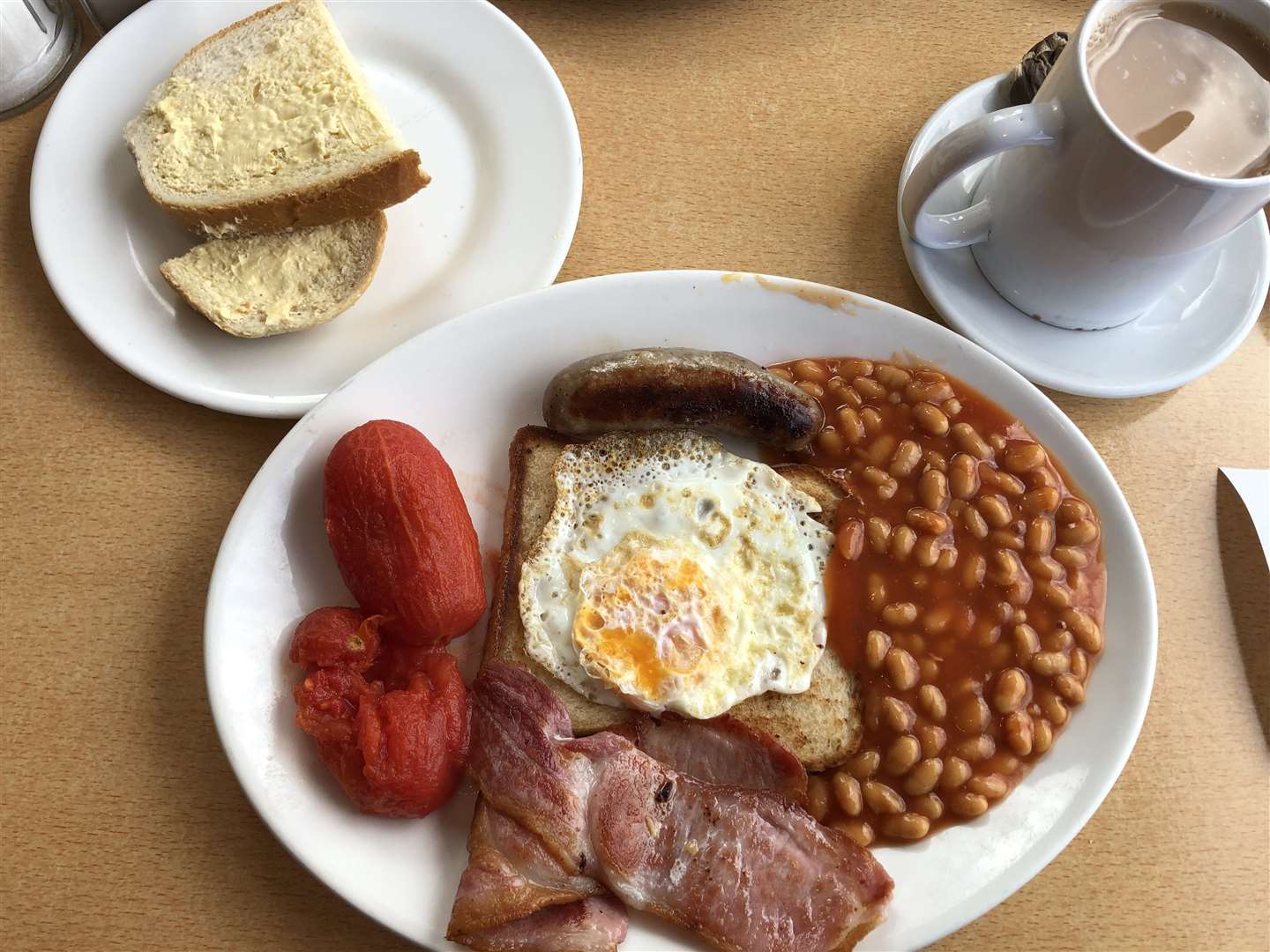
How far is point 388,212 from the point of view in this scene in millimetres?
1888

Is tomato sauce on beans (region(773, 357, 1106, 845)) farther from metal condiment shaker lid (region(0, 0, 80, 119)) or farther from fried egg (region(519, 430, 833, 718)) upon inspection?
metal condiment shaker lid (region(0, 0, 80, 119))

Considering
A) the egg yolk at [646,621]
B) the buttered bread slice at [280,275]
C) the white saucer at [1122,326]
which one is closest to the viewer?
the egg yolk at [646,621]

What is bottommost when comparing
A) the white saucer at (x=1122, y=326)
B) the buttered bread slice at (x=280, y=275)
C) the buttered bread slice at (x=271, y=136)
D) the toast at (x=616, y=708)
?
the toast at (x=616, y=708)

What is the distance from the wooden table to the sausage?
40 centimetres

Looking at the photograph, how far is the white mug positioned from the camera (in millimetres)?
1425

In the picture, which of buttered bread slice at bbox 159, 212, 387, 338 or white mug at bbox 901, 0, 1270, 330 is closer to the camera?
white mug at bbox 901, 0, 1270, 330

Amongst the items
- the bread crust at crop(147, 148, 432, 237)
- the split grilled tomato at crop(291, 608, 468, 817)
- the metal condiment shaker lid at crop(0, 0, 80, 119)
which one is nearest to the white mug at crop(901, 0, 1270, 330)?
the bread crust at crop(147, 148, 432, 237)

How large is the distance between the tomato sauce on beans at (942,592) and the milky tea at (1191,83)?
0.52 m

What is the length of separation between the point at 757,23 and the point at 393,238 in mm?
1021

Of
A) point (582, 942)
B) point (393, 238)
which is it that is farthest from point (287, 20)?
point (582, 942)

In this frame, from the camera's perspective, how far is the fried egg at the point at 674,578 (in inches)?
60.4

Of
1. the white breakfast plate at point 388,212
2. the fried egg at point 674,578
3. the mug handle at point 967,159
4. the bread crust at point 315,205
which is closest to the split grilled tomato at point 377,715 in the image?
the fried egg at point 674,578

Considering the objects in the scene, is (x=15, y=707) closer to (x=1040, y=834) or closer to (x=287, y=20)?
(x=287, y=20)

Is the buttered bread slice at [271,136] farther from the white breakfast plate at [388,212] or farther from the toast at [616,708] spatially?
the toast at [616,708]
